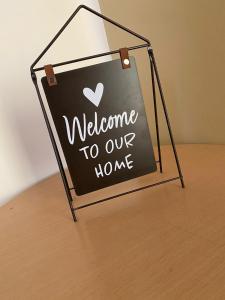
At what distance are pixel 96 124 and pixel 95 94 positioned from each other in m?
0.08

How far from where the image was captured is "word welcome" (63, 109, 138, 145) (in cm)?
80

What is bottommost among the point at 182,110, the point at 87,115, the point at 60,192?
the point at 60,192

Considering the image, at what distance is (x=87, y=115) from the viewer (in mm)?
807
